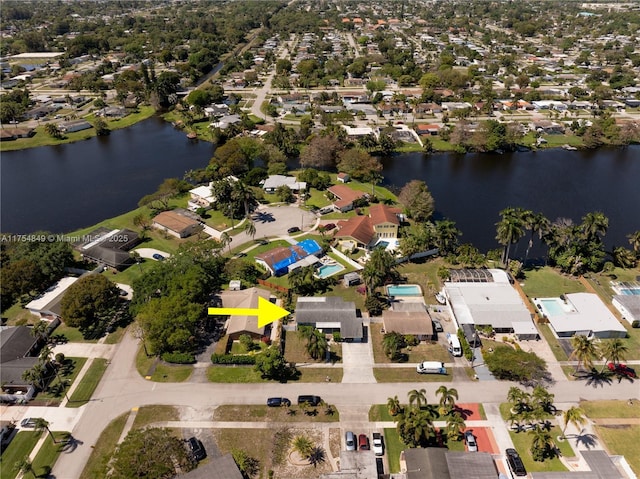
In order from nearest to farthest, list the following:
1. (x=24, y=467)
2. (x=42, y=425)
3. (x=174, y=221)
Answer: (x=24, y=467) < (x=42, y=425) < (x=174, y=221)

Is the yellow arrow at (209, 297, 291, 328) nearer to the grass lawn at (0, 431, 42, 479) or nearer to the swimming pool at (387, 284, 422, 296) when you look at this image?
the swimming pool at (387, 284, 422, 296)

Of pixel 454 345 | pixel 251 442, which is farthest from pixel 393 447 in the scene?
pixel 454 345

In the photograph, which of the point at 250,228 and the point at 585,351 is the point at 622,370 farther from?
the point at 250,228

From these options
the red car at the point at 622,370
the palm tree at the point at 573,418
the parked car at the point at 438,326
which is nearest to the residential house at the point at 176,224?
the parked car at the point at 438,326

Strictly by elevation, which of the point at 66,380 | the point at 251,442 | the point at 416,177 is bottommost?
the point at 416,177

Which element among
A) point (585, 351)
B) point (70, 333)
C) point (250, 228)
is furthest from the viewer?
point (250, 228)

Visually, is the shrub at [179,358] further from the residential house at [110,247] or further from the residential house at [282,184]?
the residential house at [282,184]
